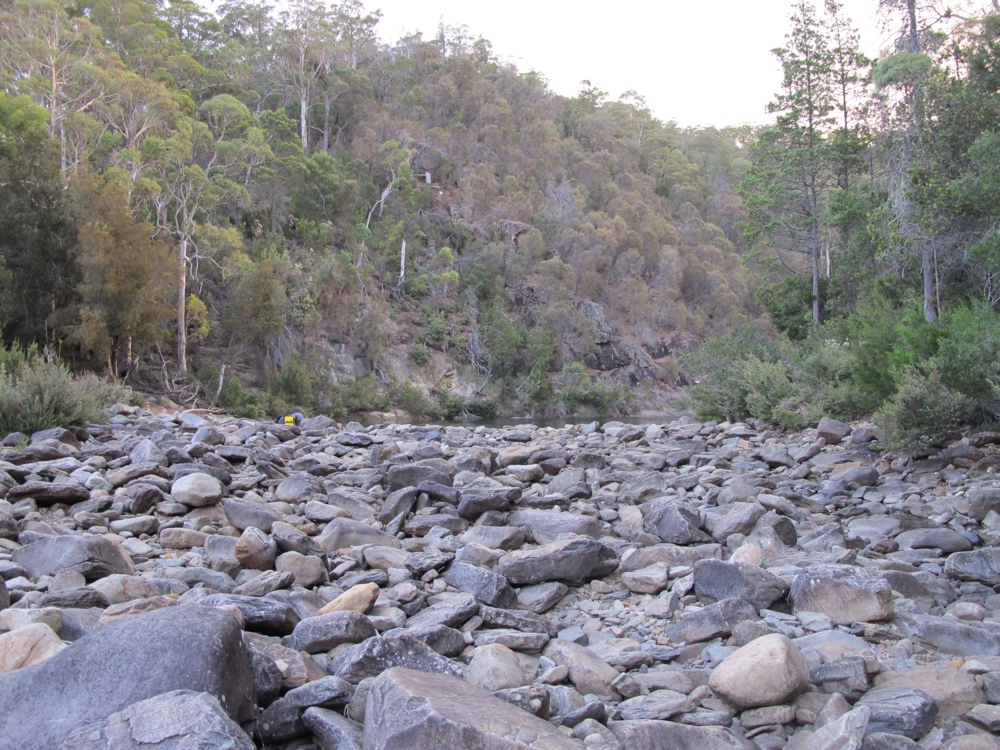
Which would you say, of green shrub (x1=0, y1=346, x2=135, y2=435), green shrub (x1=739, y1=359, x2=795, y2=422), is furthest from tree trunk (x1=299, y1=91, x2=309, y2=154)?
green shrub (x1=739, y1=359, x2=795, y2=422)

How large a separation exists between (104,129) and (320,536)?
22.7 metres

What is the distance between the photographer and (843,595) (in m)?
3.45

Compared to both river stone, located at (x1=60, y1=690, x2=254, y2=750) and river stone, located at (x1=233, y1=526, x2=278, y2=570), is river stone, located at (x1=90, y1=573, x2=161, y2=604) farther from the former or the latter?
river stone, located at (x1=60, y1=690, x2=254, y2=750)

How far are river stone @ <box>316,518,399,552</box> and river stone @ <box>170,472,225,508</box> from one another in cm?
91

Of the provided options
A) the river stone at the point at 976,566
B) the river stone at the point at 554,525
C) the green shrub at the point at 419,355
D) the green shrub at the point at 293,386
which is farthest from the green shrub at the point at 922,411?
the green shrub at the point at 419,355

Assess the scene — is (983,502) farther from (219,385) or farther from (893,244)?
(219,385)

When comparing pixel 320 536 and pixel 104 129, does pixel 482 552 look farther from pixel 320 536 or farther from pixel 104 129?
pixel 104 129

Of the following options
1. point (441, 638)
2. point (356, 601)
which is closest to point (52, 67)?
point (356, 601)

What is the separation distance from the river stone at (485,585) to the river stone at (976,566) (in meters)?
2.61

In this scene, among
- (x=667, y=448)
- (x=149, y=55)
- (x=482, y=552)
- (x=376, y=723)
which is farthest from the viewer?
(x=149, y=55)

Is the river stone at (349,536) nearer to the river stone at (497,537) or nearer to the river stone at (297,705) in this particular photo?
the river stone at (497,537)

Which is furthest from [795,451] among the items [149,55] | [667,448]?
[149,55]

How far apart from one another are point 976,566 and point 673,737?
2.92 meters

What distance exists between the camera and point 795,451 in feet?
28.8
